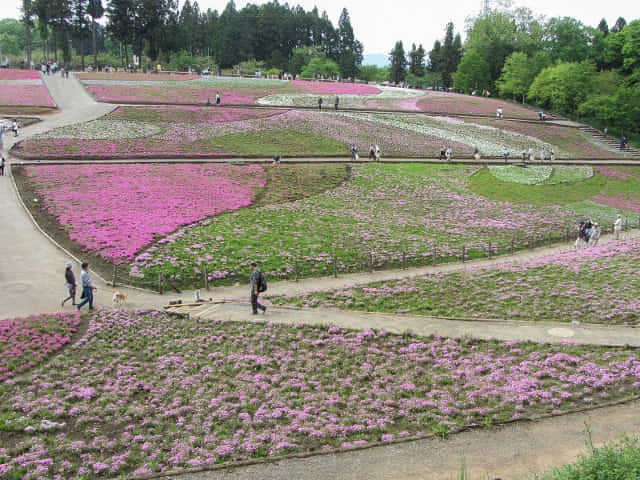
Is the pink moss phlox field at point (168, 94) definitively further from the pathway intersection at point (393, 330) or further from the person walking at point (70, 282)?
the person walking at point (70, 282)

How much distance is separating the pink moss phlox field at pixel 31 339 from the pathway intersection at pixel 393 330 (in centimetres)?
221

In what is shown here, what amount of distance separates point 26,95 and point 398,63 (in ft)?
345

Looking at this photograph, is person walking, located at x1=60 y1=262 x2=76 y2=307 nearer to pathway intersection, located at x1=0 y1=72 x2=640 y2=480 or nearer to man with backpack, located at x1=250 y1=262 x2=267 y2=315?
pathway intersection, located at x1=0 y1=72 x2=640 y2=480

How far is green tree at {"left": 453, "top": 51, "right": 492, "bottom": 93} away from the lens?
357ft

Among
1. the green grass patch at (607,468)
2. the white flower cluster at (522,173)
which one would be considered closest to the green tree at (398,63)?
the white flower cluster at (522,173)

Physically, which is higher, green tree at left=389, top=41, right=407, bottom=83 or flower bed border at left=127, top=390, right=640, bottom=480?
green tree at left=389, top=41, right=407, bottom=83

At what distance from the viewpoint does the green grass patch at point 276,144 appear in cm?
5563

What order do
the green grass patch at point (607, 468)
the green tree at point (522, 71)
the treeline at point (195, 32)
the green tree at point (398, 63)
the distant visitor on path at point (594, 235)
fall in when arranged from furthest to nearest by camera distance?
the green tree at point (398, 63) < the treeline at point (195, 32) < the green tree at point (522, 71) < the distant visitor on path at point (594, 235) < the green grass patch at point (607, 468)

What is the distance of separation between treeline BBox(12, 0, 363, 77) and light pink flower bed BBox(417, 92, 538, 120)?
49.7 metres

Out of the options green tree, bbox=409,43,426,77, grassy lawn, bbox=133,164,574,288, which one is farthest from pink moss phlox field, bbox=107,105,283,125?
green tree, bbox=409,43,426,77

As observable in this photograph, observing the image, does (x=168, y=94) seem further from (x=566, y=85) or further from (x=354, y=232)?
(x=566, y=85)

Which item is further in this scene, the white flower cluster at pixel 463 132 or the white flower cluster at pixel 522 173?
the white flower cluster at pixel 463 132

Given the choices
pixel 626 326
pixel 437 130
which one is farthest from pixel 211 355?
pixel 437 130

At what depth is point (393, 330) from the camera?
19.7 meters
